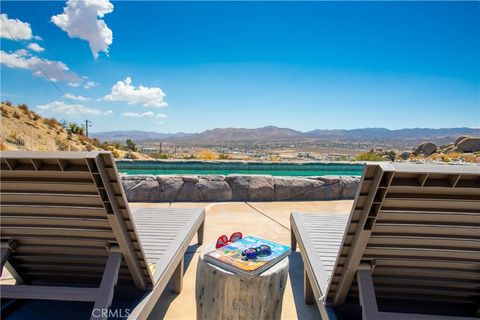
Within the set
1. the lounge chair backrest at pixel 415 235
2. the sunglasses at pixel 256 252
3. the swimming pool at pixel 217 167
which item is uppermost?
the lounge chair backrest at pixel 415 235

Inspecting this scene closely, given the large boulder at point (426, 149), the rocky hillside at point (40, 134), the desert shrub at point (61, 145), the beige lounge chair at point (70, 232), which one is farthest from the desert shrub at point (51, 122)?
the large boulder at point (426, 149)

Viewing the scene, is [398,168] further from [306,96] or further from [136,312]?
[306,96]

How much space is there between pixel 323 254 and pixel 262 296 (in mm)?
966

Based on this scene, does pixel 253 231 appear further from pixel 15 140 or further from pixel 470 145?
pixel 470 145

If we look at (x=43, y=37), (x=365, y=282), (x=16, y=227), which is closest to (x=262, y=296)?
(x=365, y=282)

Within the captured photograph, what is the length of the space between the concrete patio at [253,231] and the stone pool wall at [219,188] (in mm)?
281

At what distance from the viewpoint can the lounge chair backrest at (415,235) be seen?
138 cm

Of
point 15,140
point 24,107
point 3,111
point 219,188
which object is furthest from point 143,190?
point 24,107

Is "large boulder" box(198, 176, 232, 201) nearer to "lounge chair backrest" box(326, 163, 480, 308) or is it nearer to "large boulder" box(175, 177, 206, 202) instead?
"large boulder" box(175, 177, 206, 202)

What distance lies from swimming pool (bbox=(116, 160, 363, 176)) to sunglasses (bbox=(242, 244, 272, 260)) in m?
8.99

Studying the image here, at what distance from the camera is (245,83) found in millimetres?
86750

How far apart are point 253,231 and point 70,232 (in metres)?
3.27

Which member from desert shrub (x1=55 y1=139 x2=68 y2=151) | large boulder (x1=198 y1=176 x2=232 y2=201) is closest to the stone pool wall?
large boulder (x1=198 y1=176 x2=232 y2=201)

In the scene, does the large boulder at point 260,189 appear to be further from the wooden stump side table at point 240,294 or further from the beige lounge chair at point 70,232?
the wooden stump side table at point 240,294
